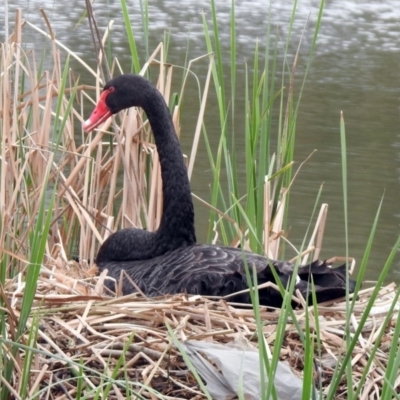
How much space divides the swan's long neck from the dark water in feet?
0.94

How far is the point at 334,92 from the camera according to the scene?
25.8 ft

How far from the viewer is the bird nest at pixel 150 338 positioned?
7.04 feet

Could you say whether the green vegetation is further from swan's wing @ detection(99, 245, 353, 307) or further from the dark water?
the dark water

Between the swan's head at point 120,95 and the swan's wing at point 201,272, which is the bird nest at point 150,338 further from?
the swan's head at point 120,95

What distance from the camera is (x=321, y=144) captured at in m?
6.60

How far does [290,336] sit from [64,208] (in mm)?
1175

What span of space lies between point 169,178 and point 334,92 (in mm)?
4873

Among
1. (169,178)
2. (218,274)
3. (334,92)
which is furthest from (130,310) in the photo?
(334,92)

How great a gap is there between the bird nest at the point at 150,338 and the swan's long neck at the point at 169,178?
2.42ft

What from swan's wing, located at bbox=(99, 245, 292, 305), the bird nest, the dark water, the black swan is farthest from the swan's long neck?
the bird nest

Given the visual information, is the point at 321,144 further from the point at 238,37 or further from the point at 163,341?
the point at 163,341

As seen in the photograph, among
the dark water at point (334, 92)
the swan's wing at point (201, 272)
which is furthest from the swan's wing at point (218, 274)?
the dark water at point (334, 92)

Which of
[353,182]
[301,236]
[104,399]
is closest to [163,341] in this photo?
[104,399]

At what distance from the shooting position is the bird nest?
2.15m
